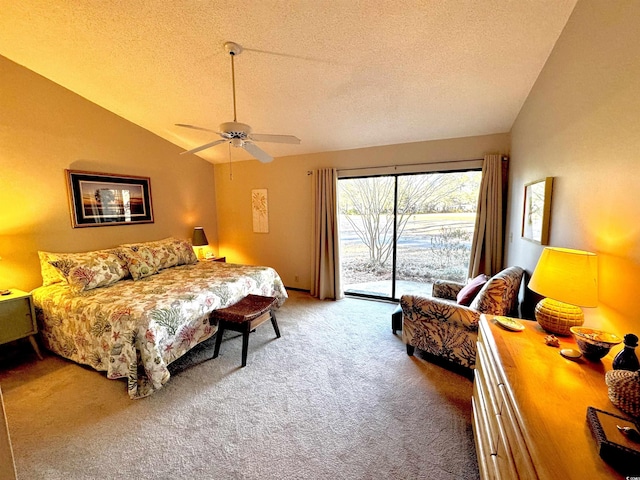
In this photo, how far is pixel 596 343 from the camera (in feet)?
3.77

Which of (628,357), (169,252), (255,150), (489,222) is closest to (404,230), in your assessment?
(489,222)

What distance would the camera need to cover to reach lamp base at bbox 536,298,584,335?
140cm

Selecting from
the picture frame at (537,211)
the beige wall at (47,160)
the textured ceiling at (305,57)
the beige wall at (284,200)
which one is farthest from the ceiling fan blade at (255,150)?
the beige wall at (47,160)

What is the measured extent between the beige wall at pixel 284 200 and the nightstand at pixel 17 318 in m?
2.92

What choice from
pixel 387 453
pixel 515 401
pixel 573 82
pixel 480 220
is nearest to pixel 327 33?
pixel 573 82

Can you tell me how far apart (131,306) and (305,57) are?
256 centimetres

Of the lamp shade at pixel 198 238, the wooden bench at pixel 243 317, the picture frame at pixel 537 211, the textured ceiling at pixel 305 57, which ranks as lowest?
the wooden bench at pixel 243 317

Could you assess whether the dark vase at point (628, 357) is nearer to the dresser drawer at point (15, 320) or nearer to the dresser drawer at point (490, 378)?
the dresser drawer at point (490, 378)

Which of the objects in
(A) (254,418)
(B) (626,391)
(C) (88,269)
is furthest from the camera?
(C) (88,269)

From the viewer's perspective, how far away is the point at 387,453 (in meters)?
1.59

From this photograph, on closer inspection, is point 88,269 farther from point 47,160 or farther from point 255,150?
point 255,150

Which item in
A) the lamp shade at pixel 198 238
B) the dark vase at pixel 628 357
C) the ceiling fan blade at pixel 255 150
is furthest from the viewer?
the lamp shade at pixel 198 238

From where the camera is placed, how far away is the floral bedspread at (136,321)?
2.07 m

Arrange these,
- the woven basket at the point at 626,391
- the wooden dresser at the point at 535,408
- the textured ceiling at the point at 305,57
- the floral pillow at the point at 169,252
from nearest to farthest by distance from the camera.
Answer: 1. the wooden dresser at the point at 535,408
2. the woven basket at the point at 626,391
3. the textured ceiling at the point at 305,57
4. the floral pillow at the point at 169,252
